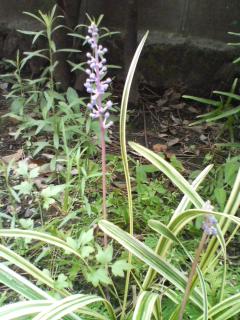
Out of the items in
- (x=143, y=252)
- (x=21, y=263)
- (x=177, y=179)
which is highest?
(x=177, y=179)

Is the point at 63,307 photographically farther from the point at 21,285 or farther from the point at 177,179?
the point at 177,179

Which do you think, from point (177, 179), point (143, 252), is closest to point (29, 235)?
point (143, 252)

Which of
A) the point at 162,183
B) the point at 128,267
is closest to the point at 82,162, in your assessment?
the point at 162,183

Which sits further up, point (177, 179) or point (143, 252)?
point (177, 179)

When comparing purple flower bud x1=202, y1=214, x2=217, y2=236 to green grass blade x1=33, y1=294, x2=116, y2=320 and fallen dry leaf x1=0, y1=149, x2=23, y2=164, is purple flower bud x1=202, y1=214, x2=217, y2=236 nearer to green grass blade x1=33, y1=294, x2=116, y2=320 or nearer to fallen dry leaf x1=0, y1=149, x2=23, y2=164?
green grass blade x1=33, y1=294, x2=116, y2=320

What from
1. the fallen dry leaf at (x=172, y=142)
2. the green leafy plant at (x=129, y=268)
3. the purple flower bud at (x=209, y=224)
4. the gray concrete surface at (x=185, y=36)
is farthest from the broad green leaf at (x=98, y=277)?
the gray concrete surface at (x=185, y=36)

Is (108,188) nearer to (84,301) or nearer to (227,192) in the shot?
(227,192)

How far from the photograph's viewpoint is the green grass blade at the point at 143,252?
1398mm

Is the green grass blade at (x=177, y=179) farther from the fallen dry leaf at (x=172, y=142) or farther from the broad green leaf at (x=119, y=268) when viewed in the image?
the fallen dry leaf at (x=172, y=142)

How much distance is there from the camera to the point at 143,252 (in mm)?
1406

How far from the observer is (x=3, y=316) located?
1.27 m

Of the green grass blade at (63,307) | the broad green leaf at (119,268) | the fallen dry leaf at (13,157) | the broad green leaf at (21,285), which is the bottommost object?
the fallen dry leaf at (13,157)

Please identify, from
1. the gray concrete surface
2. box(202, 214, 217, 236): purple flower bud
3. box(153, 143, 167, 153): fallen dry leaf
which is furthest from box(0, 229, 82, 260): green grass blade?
the gray concrete surface

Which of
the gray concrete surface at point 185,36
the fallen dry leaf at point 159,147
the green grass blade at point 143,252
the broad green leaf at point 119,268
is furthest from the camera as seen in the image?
the gray concrete surface at point 185,36
